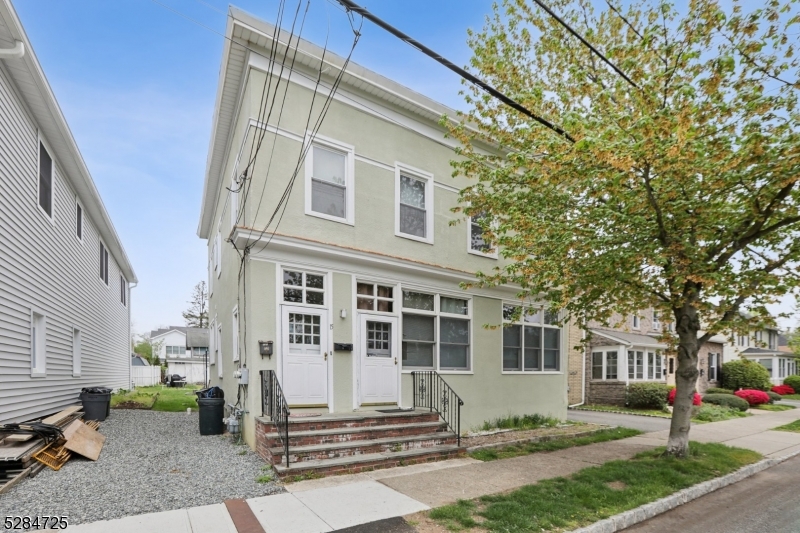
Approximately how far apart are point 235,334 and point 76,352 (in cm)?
612

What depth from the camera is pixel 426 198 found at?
35.3ft

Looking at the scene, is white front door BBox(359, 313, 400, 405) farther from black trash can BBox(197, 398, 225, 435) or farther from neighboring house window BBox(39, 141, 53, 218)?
neighboring house window BBox(39, 141, 53, 218)

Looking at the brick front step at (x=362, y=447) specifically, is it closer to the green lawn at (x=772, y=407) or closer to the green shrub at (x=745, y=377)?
the green lawn at (x=772, y=407)

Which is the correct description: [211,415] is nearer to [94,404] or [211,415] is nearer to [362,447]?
[94,404]

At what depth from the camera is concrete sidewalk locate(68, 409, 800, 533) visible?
15.6 ft

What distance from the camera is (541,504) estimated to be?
5.45m

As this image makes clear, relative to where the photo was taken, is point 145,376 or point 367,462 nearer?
point 367,462

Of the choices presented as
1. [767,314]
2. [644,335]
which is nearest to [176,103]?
[767,314]

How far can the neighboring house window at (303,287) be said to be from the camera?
841 centimetres

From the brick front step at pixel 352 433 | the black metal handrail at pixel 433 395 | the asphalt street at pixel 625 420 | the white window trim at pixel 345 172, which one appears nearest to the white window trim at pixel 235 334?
the white window trim at pixel 345 172

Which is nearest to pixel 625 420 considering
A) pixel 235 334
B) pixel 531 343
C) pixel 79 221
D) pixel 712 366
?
pixel 531 343

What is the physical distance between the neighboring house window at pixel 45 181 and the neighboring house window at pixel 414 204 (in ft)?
25.0

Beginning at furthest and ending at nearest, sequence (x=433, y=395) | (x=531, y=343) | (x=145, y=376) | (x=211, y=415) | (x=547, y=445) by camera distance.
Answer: (x=145, y=376), (x=531, y=343), (x=433, y=395), (x=211, y=415), (x=547, y=445)

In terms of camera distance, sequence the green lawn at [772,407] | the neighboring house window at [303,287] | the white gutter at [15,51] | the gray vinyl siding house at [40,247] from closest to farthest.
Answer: the white gutter at [15,51] → the gray vinyl siding house at [40,247] → the neighboring house window at [303,287] → the green lawn at [772,407]
